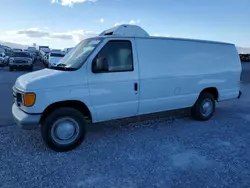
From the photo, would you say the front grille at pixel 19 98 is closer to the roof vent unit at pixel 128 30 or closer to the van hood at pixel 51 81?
the van hood at pixel 51 81

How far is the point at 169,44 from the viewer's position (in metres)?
5.49

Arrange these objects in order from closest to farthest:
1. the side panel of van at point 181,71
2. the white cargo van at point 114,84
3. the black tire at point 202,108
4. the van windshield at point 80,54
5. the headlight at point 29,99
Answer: the headlight at point 29,99
the white cargo van at point 114,84
the van windshield at point 80,54
the side panel of van at point 181,71
the black tire at point 202,108

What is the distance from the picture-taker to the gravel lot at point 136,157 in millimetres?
3350

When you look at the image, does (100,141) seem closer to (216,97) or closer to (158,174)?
(158,174)

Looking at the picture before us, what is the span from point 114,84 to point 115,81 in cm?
6

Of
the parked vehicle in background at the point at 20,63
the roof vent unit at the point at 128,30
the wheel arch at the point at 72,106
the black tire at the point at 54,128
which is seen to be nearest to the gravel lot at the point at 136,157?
the black tire at the point at 54,128

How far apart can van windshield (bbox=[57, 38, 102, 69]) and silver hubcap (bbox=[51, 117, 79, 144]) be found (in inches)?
40.5

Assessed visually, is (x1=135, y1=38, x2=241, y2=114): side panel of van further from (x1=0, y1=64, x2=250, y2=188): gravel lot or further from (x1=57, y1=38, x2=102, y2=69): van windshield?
(x1=57, y1=38, x2=102, y2=69): van windshield

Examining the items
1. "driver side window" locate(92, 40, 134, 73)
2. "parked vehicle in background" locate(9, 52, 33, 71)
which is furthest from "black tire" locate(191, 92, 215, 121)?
"parked vehicle in background" locate(9, 52, 33, 71)

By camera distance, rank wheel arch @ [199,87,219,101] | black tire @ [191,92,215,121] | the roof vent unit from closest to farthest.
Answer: black tire @ [191,92,215,121], wheel arch @ [199,87,219,101], the roof vent unit

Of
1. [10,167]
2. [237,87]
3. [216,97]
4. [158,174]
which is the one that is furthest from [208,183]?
[237,87]

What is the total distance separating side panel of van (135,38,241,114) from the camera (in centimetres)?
507

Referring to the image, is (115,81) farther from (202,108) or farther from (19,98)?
(202,108)

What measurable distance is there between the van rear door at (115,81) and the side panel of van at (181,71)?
20cm
